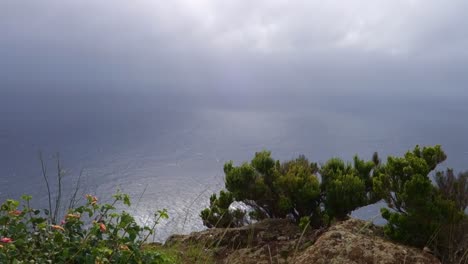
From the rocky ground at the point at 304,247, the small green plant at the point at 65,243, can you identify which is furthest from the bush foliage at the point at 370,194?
the small green plant at the point at 65,243

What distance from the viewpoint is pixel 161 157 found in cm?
4953

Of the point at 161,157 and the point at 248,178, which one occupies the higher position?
the point at 248,178

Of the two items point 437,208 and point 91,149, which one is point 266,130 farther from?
point 437,208

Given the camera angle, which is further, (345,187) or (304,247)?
(345,187)

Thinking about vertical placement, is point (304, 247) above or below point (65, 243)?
below

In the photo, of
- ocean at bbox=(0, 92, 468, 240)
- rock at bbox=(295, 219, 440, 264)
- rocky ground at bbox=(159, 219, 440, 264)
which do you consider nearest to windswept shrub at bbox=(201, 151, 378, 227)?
rocky ground at bbox=(159, 219, 440, 264)

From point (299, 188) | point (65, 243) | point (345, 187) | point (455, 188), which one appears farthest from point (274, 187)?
point (65, 243)

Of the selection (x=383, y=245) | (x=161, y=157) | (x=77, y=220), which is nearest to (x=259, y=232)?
(x=383, y=245)

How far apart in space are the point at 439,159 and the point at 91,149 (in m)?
52.1

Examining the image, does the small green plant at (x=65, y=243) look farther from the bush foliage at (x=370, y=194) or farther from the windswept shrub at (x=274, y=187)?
the windswept shrub at (x=274, y=187)

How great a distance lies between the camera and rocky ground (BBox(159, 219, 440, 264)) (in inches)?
197

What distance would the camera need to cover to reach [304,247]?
6.36m

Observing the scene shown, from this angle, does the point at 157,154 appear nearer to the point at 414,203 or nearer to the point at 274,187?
the point at 274,187

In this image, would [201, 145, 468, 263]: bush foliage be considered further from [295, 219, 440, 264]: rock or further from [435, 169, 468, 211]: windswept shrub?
[295, 219, 440, 264]: rock
